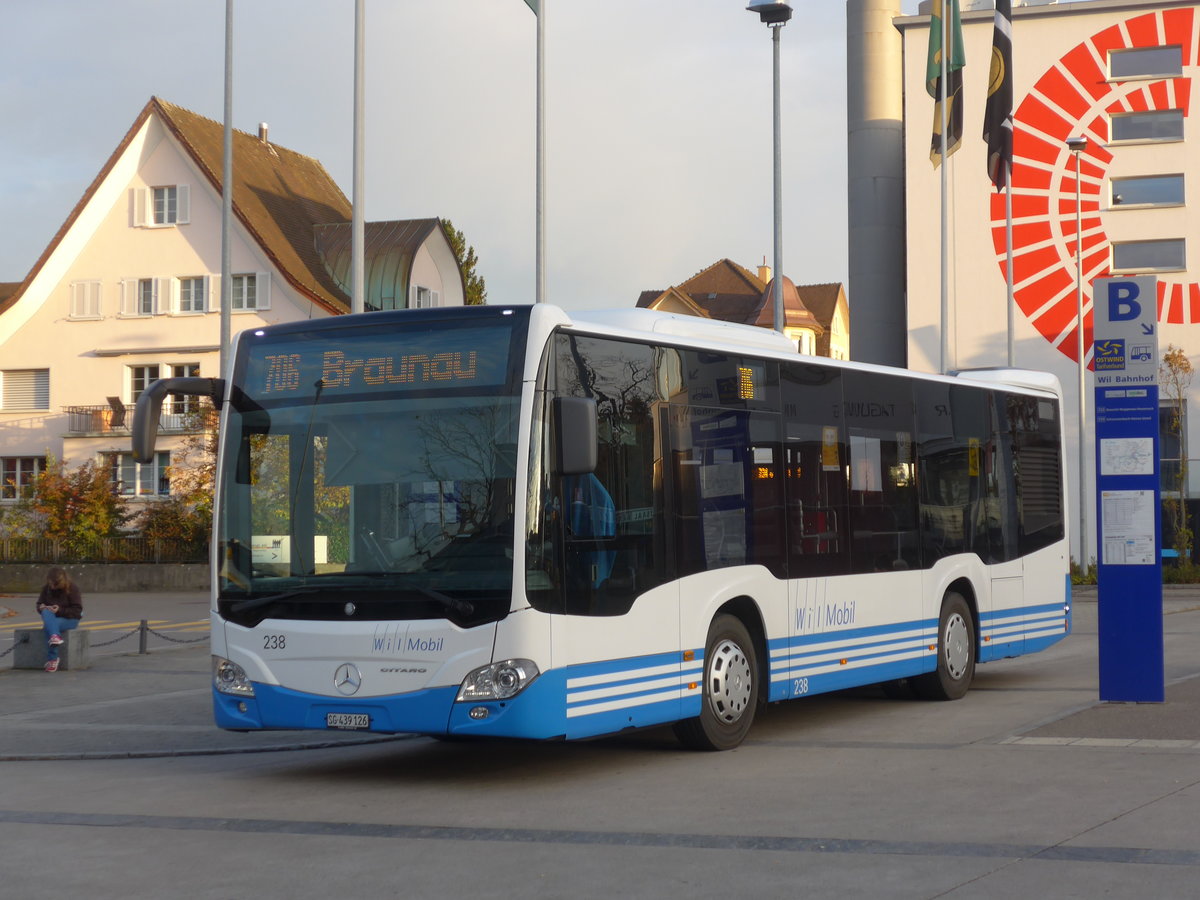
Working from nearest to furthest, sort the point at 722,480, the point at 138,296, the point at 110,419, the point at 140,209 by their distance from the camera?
the point at 722,480
the point at 110,419
the point at 138,296
the point at 140,209

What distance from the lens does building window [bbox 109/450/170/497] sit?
5172 centimetres

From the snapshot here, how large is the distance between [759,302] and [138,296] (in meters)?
54.1

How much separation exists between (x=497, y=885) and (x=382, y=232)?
5320 centimetres

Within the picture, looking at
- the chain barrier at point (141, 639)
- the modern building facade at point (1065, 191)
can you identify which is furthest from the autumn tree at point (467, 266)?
the chain barrier at point (141, 639)

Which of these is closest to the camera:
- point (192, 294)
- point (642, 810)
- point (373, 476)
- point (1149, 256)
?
point (642, 810)

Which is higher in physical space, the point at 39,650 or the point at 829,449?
the point at 829,449

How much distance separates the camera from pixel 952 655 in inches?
587

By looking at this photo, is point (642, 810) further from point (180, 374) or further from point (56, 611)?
point (180, 374)

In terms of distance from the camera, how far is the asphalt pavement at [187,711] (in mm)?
12031

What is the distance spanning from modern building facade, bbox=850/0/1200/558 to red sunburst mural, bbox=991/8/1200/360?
1.6 inches

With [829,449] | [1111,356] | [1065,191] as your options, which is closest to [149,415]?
[829,449]

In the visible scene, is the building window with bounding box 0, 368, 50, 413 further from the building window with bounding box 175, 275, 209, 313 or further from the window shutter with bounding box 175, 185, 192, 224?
the window shutter with bounding box 175, 185, 192, 224

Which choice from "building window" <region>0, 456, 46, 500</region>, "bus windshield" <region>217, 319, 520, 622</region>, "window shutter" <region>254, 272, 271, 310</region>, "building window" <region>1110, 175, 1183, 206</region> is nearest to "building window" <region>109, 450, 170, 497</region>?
"building window" <region>0, 456, 46, 500</region>

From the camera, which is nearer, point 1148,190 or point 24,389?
point 1148,190
